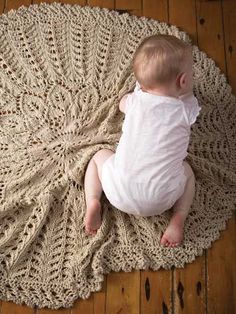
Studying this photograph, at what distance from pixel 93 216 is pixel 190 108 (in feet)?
1.02

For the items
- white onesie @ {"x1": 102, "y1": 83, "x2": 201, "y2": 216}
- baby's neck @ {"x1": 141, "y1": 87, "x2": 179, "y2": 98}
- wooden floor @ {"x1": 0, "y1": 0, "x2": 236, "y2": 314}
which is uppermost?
baby's neck @ {"x1": 141, "y1": 87, "x2": 179, "y2": 98}

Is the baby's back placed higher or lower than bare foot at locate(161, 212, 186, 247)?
higher

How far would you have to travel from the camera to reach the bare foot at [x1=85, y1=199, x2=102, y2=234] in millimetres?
1027

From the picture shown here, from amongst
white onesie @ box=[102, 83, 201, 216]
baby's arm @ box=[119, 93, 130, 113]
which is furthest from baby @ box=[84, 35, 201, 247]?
baby's arm @ box=[119, 93, 130, 113]

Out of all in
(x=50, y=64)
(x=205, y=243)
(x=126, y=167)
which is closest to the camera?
(x=126, y=167)

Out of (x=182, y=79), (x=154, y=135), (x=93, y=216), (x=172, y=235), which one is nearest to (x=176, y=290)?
(x=172, y=235)

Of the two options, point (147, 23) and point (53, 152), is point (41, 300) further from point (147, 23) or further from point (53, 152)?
point (147, 23)

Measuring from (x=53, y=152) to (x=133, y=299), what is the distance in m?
0.38

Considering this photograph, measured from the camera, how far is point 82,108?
1.16 metres

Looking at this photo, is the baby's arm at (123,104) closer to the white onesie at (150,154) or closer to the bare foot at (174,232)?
the white onesie at (150,154)

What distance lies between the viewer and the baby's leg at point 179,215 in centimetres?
104

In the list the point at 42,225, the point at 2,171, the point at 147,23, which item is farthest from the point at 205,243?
the point at 147,23

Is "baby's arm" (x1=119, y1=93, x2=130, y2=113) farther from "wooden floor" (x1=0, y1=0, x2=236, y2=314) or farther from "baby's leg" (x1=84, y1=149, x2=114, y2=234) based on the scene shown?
"wooden floor" (x1=0, y1=0, x2=236, y2=314)

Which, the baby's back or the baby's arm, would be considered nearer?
the baby's back
